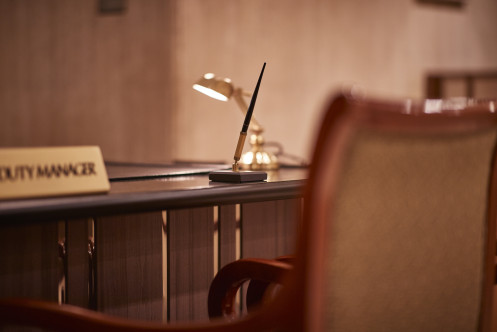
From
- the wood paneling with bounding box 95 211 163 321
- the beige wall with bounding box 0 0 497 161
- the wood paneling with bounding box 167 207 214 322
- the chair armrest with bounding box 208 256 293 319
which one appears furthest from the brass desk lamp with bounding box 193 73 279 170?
the beige wall with bounding box 0 0 497 161

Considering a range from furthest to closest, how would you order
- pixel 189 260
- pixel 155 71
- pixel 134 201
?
1. pixel 155 71
2. pixel 189 260
3. pixel 134 201

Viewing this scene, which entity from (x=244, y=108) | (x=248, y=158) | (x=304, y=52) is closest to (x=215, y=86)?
(x=244, y=108)

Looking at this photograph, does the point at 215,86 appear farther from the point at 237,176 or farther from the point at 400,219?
the point at 400,219

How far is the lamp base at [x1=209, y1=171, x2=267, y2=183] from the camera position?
1.46 m

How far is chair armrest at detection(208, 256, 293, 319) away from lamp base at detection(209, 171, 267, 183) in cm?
23

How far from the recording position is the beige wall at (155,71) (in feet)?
16.1

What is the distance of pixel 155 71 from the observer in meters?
4.88

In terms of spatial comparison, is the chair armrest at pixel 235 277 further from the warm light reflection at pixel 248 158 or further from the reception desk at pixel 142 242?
the warm light reflection at pixel 248 158

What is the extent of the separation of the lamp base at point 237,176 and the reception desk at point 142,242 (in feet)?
0.13

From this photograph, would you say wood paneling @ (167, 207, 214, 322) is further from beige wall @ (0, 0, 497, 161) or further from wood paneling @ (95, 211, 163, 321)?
beige wall @ (0, 0, 497, 161)

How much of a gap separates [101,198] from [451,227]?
0.58m

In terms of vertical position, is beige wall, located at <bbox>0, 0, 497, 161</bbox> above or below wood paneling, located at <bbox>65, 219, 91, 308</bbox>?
above

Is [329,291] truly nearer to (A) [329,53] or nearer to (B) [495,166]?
(B) [495,166]

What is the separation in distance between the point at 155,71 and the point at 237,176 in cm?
358
